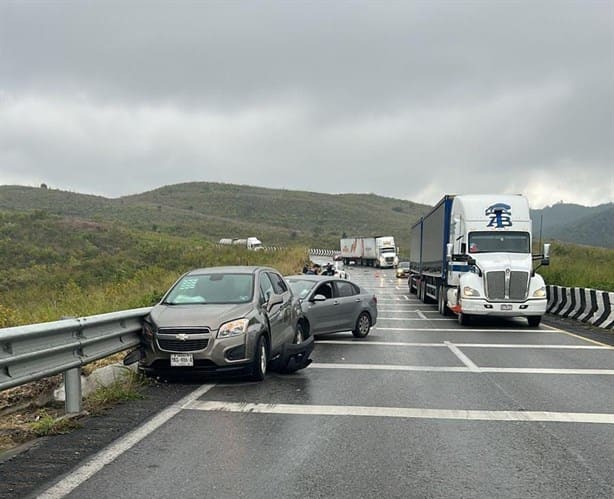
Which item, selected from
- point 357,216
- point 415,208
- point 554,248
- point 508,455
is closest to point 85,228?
point 554,248

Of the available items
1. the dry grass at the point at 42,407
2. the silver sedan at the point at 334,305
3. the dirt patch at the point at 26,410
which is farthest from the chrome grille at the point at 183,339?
the silver sedan at the point at 334,305

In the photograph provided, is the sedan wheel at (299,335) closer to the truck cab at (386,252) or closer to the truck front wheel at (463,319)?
the truck front wheel at (463,319)

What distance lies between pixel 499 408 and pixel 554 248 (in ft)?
166

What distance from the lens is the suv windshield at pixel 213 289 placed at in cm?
914

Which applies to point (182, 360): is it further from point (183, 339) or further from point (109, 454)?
point (109, 454)

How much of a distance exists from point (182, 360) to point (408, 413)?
3.01 m

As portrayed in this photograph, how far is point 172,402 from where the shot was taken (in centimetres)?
741

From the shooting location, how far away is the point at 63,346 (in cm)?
653

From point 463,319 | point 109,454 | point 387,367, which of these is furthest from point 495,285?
point 109,454

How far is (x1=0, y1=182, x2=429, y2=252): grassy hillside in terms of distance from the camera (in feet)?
317

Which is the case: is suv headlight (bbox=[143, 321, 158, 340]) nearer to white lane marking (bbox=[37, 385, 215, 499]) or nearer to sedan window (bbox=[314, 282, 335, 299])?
white lane marking (bbox=[37, 385, 215, 499])

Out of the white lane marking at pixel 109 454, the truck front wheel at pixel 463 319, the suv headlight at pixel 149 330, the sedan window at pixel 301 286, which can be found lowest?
the white lane marking at pixel 109 454

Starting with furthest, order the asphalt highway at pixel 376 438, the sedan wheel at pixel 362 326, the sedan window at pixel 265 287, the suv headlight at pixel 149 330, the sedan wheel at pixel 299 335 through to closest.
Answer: the sedan wheel at pixel 362 326, the sedan wheel at pixel 299 335, the sedan window at pixel 265 287, the suv headlight at pixel 149 330, the asphalt highway at pixel 376 438

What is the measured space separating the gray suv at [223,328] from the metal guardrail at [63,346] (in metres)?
0.54
